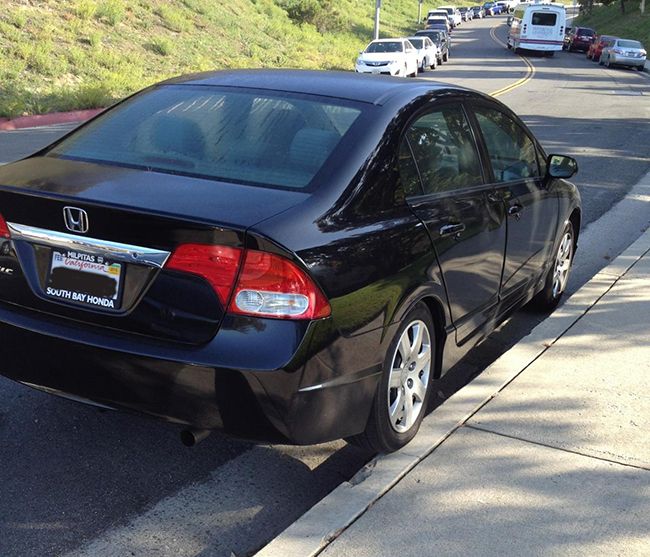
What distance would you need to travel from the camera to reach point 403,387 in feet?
12.7

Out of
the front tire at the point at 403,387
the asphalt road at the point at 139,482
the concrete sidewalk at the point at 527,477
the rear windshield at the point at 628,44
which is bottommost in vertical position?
the rear windshield at the point at 628,44

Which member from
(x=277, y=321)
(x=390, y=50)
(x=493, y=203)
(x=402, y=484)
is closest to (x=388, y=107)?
(x=493, y=203)

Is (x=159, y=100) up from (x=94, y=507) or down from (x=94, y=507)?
up

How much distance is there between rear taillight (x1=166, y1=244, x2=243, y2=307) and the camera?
3133mm

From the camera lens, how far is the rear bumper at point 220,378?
3.13 meters

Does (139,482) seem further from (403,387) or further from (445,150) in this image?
(445,150)

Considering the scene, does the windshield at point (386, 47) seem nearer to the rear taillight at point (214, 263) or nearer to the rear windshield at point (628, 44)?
the rear windshield at point (628, 44)

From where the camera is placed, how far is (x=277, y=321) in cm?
314

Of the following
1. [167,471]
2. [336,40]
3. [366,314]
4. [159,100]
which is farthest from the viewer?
[336,40]

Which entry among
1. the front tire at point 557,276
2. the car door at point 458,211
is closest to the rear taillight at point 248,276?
the car door at point 458,211

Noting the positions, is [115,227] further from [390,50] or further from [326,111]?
[390,50]

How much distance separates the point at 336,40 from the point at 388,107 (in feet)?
148

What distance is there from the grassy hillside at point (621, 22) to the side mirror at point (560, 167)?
5389 cm

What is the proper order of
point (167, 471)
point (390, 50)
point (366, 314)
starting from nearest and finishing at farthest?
point (366, 314) → point (167, 471) → point (390, 50)
